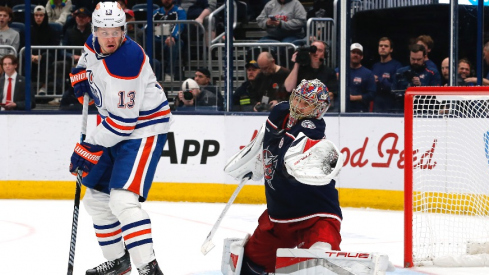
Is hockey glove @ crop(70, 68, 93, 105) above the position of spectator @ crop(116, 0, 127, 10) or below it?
below

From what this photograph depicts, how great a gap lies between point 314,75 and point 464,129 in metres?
1.46

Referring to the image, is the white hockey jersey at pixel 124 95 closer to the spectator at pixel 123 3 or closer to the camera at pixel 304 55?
the camera at pixel 304 55

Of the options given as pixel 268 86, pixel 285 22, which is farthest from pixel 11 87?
pixel 285 22

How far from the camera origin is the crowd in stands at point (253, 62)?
706 centimetres

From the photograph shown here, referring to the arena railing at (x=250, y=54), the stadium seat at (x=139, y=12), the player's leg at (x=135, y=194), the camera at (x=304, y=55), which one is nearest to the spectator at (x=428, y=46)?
the camera at (x=304, y=55)

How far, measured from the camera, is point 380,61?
723 cm

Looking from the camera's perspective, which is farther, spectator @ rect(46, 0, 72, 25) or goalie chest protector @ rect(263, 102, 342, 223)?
spectator @ rect(46, 0, 72, 25)

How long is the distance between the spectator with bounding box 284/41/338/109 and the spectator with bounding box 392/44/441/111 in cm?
50

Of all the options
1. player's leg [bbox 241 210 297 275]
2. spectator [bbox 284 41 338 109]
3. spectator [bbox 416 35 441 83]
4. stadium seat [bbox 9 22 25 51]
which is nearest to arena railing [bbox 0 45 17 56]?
stadium seat [bbox 9 22 25 51]

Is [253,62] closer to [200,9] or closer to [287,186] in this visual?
[200,9]

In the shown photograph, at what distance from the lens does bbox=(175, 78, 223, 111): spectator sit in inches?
290

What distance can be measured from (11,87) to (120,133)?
3.88 metres

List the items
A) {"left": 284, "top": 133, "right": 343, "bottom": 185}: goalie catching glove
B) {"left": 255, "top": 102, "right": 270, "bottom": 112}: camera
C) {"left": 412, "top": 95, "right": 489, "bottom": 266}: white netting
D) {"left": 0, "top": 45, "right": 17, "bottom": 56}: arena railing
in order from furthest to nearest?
{"left": 0, "top": 45, "right": 17, "bottom": 56}: arena railing
{"left": 255, "top": 102, "right": 270, "bottom": 112}: camera
{"left": 412, "top": 95, "right": 489, "bottom": 266}: white netting
{"left": 284, "top": 133, "right": 343, "bottom": 185}: goalie catching glove

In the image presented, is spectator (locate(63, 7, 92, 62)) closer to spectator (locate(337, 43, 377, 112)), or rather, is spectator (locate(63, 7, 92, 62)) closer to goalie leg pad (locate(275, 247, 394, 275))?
spectator (locate(337, 43, 377, 112))
